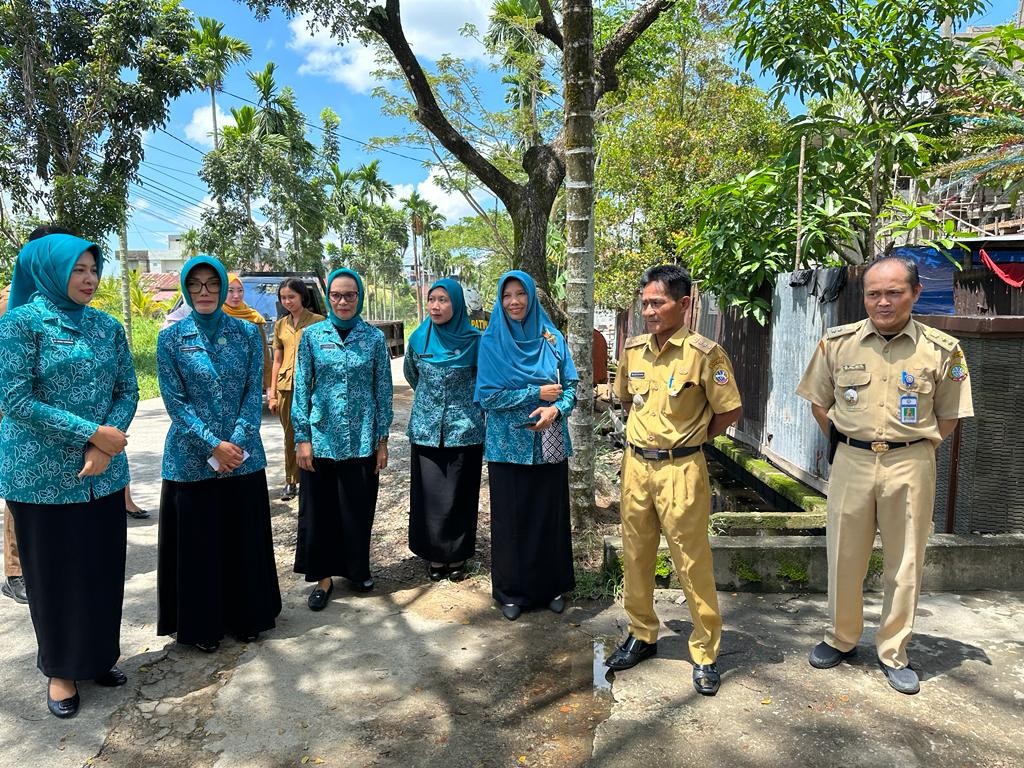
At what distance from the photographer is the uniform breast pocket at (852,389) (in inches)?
116

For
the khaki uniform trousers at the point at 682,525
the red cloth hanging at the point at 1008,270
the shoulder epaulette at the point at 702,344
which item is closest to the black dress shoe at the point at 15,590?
the khaki uniform trousers at the point at 682,525

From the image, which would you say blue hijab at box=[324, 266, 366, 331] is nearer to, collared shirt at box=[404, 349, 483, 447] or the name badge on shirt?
collared shirt at box=[404, 349, 483, 447]

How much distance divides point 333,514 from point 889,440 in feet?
9.28

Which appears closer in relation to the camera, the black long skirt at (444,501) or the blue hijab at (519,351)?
the blue hijab at (519,351)

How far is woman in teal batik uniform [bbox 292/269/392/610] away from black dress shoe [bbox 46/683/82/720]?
121 cm

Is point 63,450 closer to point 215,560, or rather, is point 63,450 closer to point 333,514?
point 215,560

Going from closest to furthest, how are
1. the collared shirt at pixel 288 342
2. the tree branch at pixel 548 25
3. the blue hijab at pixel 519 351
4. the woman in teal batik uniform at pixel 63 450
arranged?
the woman in teal batik uniform at pixel 63 450
the blue hijab at pixel 519 351
the collared shirt at pixel 288 342
the tree branch at pixel 548 25

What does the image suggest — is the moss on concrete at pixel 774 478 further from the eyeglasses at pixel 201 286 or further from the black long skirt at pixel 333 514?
the eyeglasses at pixel 201 286

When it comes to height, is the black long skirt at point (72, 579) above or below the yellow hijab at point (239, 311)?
below

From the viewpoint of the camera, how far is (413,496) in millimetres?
4227

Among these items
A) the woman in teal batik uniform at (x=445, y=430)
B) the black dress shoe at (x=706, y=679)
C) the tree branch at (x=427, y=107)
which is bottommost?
the black dress shoe at (x=706, y=679)

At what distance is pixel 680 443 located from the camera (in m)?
2.94

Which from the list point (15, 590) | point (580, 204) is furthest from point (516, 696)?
point (15, 590)

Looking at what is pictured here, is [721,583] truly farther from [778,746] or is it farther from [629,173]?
[629,173]
